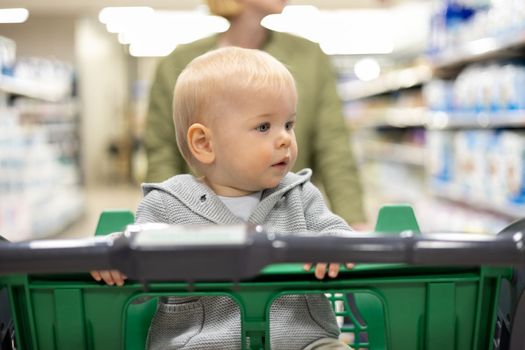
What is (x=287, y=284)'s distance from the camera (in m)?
1.04

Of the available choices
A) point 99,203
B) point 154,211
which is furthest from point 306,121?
point 99,203

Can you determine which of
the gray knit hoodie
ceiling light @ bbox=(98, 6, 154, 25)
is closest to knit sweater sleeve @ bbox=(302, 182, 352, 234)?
the gray knit hoodie

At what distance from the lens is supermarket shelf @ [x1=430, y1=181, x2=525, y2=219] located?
4.26 metres

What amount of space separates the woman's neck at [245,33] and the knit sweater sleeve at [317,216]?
2.52 feet

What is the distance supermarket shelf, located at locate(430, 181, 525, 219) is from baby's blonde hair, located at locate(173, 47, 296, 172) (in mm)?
3056

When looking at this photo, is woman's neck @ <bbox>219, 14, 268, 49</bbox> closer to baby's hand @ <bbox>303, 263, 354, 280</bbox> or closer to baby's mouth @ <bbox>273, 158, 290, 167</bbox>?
baby's mouth @ <bbox>273, 158, 290, 167</bbox>

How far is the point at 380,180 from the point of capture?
10.8 meters

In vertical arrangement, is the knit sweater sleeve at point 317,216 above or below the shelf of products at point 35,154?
above

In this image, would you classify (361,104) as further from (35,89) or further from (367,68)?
(35,89)

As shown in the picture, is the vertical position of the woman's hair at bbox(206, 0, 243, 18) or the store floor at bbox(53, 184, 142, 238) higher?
the woman's hair at bbox(206, 0, 243, 18)

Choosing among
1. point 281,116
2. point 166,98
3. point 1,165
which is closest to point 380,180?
point 1,165

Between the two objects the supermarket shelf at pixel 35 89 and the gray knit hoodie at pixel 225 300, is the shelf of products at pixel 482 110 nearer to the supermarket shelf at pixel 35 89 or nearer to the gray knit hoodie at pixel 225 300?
the gray knit hoodie at pixel 225 300

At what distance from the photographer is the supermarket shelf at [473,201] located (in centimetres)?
426

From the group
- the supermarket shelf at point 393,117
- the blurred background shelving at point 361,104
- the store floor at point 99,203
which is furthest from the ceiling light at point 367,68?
the store floor at point 99,203
